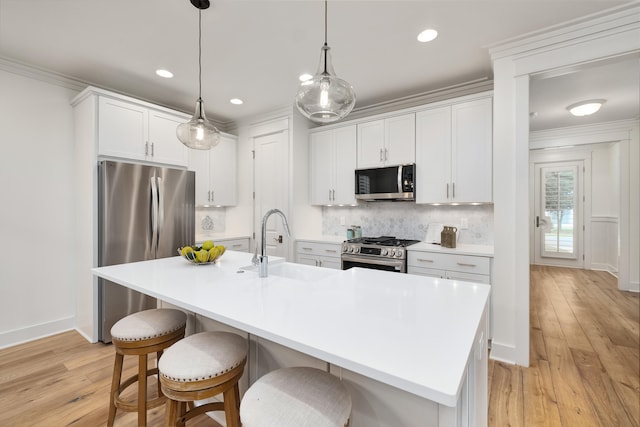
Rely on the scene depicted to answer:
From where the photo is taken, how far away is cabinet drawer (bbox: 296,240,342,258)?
3.48 m

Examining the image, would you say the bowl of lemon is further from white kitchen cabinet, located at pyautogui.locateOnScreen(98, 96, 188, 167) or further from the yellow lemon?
white kitchen cabinet, located at pyautogui.locateOnScreen(98, 96, 188, 167)

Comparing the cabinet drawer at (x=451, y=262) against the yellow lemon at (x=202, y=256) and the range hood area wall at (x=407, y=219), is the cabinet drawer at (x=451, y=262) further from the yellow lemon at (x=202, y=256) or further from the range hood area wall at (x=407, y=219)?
the yellow lemon at (x=202, y=256)

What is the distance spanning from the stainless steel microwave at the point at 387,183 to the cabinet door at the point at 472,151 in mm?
445

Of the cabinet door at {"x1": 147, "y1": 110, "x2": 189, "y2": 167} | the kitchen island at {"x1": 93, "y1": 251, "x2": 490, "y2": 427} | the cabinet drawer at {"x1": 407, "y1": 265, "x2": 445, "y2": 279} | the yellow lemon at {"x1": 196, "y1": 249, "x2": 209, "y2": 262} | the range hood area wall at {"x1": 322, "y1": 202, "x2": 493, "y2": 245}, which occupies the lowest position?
the cabinet drawer at {"x1": 407, "y1": 265, "x2": 445, "y2": 279}

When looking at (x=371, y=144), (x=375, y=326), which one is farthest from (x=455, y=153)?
(x=375, y=326)

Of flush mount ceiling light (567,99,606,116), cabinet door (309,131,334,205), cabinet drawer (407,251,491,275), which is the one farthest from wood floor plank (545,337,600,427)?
flush mount ceiling light (567,99,606,116)

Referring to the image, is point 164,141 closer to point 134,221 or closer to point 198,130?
point 134,221

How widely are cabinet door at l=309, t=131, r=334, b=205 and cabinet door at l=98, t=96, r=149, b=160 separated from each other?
6.59 feet

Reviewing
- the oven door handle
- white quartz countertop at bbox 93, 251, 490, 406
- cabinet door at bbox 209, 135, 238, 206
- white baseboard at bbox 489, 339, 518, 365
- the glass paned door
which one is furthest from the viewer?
the glass paned door

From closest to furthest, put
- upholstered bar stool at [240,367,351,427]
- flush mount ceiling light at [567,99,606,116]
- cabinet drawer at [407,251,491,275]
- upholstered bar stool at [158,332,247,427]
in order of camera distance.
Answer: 1. upholstered bar stool at [240,367,351,427]
2. upholstered bar stool at [158,332,247,427]
3. cabinet drawer at [407,251,491,275]
4. flush mount ceiling light at [567,99,606,116]

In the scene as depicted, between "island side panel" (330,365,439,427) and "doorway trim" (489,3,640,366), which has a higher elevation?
"doorway trim" (489,3,640,366)

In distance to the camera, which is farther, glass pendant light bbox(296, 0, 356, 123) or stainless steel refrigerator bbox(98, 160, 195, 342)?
stainless steel refrigerator bbox(98, 160, 195, 342)

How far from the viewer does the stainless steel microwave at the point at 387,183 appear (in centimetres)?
321

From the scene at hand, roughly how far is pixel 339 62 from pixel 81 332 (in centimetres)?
374
